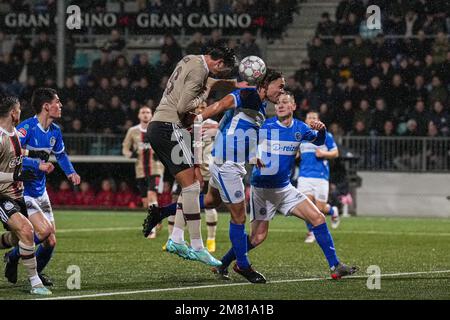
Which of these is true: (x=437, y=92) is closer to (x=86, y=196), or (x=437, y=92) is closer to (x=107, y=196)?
(x=107, y=196)

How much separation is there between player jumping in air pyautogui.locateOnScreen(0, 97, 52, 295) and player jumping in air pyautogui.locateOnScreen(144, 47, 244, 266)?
63.5 inches

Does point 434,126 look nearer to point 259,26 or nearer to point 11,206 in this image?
point 259,26

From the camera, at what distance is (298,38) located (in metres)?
30.6

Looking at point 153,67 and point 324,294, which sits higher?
point 153,67

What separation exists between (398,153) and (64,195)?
850 cm

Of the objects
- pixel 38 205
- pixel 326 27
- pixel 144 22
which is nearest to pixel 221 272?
pixel 38 205

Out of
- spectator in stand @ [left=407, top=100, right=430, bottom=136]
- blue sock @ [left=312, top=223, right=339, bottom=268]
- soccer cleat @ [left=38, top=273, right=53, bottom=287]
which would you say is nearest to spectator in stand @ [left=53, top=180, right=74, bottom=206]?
spectator in stand @ [left=407, top=100, right=430, bottom=136]

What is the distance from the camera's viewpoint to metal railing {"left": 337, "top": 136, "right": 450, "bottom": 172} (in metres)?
25.2

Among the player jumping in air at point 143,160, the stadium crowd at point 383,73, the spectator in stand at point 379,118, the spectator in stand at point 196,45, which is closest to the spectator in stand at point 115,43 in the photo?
the spectator in stand at point 196,45

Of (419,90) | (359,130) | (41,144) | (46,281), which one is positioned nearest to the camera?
(46,281)

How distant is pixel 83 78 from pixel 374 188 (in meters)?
8.69

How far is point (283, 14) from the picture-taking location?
98.4 feet

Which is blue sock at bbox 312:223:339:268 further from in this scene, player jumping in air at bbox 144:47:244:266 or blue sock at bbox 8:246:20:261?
blue sock at bbox 8:246:20:261
